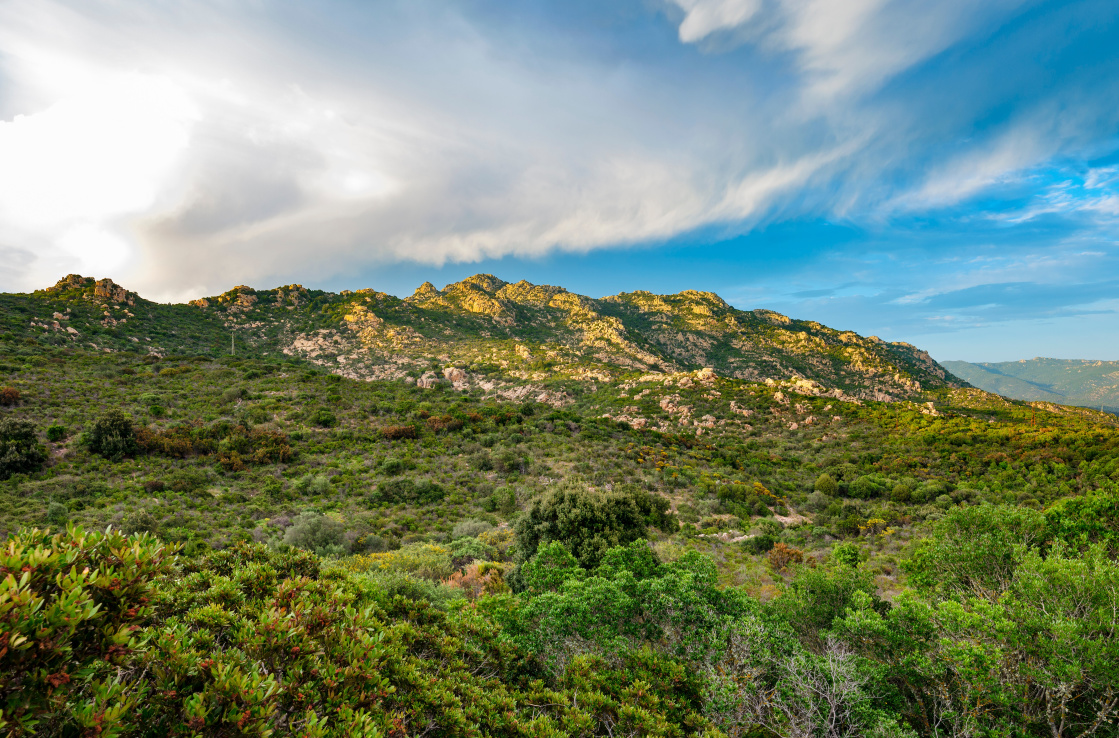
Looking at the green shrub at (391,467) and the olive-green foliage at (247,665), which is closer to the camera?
the olive-green foliage at (247,665)

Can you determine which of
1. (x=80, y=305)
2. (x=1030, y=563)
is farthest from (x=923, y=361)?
(x=80, y=305)

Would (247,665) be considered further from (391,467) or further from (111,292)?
(111,292)

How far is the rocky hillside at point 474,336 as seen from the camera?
182 feet

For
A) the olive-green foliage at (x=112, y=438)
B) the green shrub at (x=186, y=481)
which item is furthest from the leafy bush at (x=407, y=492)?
the olive-green foliage at (x=112, y=438)

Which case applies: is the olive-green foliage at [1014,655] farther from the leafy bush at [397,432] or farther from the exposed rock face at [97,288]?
the exposed rock face at [97,288]

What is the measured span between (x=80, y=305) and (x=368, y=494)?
6330 cm

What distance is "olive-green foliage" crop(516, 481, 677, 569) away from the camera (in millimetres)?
12664

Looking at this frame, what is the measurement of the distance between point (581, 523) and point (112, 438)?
26.9m

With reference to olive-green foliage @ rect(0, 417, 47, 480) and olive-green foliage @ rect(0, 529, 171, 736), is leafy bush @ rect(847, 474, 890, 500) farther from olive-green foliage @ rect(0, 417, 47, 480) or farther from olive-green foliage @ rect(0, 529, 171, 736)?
olive-green foliage @ rect(0, 417, 47, 480)

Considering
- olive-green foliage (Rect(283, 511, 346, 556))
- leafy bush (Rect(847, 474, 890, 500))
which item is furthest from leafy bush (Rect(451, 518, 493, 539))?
leafy bush (Rect(847, 474, 890, 500))

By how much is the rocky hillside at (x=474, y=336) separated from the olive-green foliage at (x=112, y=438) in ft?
104

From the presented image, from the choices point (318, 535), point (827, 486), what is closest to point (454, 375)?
point (318, 535)

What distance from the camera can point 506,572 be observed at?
13.2m

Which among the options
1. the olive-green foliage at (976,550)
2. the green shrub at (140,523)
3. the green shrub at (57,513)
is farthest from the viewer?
the green shrub at (57,513)
